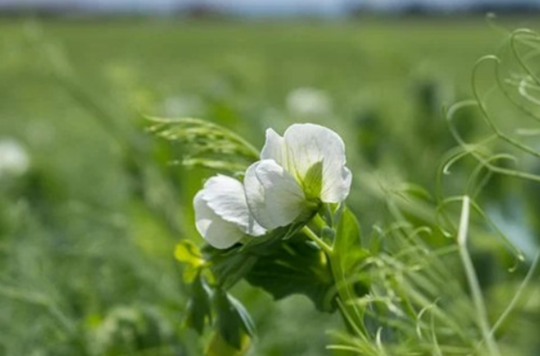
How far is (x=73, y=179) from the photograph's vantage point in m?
1.75

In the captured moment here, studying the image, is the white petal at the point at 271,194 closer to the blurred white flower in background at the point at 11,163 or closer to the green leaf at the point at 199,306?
the green leaf at the point at 199,306

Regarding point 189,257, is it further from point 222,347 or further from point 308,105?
point 308,105

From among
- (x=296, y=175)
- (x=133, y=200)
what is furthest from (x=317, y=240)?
(x=133, y=200)

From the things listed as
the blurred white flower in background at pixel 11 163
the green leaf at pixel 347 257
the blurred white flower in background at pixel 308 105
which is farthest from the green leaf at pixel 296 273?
the blurred white flower in background at pixel 308 105

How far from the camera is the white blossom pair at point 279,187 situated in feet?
1.23

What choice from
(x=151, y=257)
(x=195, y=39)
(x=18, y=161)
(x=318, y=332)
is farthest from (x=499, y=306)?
(x=195, y=39)

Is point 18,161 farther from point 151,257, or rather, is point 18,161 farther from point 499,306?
point 499,306

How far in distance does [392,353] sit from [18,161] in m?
0.99

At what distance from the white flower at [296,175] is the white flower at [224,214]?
0.04 feet

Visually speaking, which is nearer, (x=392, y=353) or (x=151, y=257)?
(x=392, y=353)

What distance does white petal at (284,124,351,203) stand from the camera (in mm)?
377

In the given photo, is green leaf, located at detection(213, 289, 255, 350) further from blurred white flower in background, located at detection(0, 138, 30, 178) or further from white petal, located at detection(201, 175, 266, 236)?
blurred white flower in background, located at detection(0, 138, 30, 178)

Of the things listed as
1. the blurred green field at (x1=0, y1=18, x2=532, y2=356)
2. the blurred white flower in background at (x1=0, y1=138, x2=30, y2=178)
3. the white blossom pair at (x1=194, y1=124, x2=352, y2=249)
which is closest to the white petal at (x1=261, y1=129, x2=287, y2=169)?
the white blossom pair at (x1=194, y1=124, x2=352, y2=249)

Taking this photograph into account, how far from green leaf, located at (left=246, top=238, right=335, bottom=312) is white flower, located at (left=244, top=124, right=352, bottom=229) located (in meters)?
0.06
